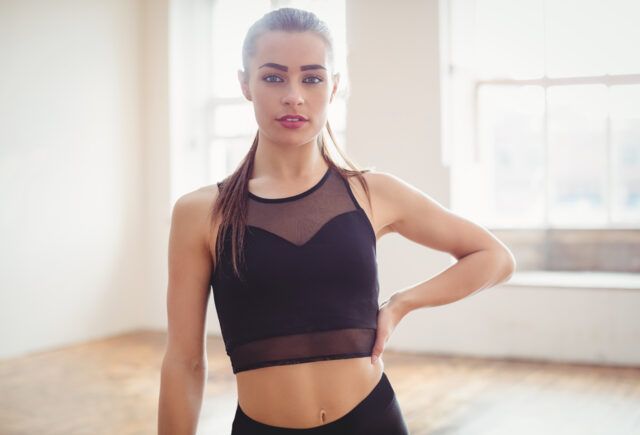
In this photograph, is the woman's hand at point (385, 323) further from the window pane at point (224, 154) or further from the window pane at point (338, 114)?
the window pane at point (224, 154)

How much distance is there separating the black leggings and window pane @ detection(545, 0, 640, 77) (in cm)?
445

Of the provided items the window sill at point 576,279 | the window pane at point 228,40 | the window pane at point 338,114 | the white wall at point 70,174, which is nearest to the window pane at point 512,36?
the window pane at point 338,114

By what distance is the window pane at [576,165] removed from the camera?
5.35 m

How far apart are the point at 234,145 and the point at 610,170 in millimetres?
3009

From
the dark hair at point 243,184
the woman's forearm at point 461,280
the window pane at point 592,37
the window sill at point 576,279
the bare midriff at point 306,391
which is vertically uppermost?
the window pane at point 592,37

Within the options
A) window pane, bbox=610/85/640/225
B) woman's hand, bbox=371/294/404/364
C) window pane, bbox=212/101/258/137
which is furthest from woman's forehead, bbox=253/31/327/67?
window pane, bbox=212/101/258/137

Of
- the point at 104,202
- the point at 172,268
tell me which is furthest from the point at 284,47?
the point at 104,202

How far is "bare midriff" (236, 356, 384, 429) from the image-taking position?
3.71 ft

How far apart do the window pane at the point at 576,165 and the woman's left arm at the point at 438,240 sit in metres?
4.27

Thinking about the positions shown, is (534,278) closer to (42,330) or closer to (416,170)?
(416,170)

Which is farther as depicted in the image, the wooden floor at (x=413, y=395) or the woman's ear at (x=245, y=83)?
the wooden floor at (x=413, y=395)

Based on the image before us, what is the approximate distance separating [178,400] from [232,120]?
5.32 metres

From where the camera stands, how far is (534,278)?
507 cm

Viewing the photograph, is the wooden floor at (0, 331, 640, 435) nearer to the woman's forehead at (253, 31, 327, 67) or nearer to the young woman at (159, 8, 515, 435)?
the young woman at (159, 8, 515, 435)
